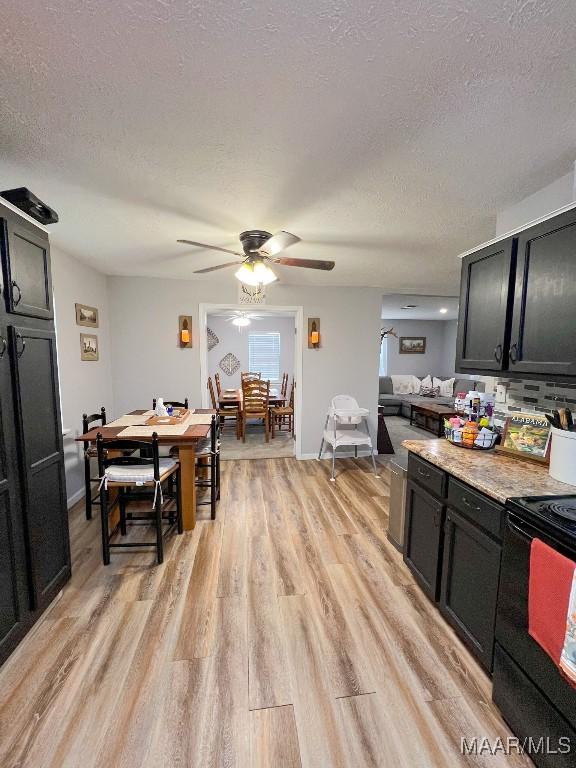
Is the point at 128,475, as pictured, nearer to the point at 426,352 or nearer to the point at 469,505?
the point at 469,505

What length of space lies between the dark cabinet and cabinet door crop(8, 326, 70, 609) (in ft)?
8.28

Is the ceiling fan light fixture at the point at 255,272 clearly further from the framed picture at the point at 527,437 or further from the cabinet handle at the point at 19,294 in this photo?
the framed picture at the point at 527,437

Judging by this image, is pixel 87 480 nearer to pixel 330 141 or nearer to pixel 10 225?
pixel 10 225

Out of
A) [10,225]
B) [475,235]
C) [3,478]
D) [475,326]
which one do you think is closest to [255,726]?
[3,478]

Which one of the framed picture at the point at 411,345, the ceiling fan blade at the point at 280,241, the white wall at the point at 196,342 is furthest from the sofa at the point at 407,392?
the ceiling fan blade at the point at 280,241

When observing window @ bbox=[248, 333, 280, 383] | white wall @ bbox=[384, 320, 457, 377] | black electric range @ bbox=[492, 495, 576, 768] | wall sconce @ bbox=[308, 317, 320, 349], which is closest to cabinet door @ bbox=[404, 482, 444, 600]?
black electric range @ bbox=[492, 495, 576, 768]

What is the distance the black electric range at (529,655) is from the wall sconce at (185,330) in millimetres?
3773

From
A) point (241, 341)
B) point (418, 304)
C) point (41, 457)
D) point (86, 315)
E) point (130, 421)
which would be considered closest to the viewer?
point (41, 457)

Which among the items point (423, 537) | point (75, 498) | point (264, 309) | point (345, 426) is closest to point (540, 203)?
point (423, 537)

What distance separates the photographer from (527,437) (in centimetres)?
182

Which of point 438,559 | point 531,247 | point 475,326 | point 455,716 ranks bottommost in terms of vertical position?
point 455,716

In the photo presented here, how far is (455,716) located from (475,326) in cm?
193

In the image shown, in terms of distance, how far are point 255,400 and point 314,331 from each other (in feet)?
5.29

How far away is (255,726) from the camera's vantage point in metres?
1.27
